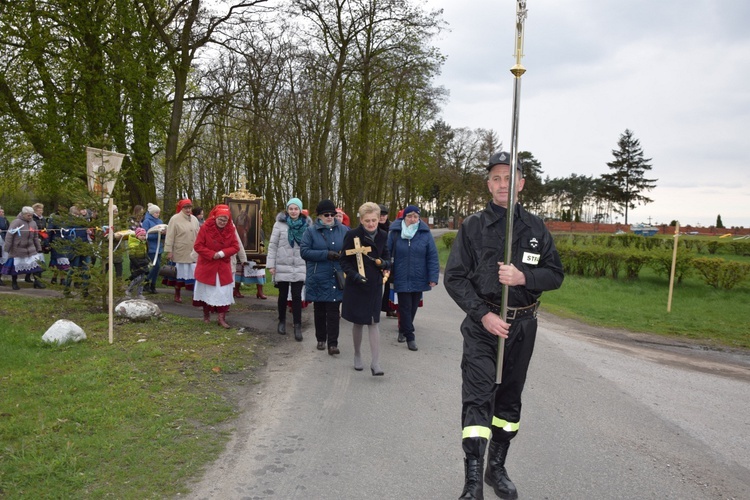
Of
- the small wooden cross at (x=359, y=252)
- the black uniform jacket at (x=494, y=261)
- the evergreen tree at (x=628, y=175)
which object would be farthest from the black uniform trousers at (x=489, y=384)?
the evergreen tree at (x=628, y=175)

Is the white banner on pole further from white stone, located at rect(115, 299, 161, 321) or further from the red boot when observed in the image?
→ the red boot

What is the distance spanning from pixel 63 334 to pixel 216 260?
229 centimetres

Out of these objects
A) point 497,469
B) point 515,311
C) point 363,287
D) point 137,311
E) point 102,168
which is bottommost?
point 497,469

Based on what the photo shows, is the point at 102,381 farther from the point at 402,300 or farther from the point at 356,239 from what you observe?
the point at 402,300

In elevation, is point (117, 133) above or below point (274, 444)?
above

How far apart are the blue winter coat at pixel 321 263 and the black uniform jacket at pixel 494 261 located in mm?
3765

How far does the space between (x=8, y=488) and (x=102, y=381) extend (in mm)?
2215

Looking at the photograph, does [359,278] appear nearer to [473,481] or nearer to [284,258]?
[284,258]

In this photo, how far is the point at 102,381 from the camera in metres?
5.81

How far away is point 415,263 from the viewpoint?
8.43 meters

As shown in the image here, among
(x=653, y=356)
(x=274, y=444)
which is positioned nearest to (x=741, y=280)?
(x=653, y=356)

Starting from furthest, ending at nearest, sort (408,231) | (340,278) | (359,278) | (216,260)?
1. (216,260)
2. (408,231)
3. (340,278)
4. (359,278)

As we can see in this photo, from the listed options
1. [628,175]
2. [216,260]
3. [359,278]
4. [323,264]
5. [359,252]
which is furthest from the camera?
[628,175]

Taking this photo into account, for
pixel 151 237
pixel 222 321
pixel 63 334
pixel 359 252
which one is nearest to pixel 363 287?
pixel 359 252
